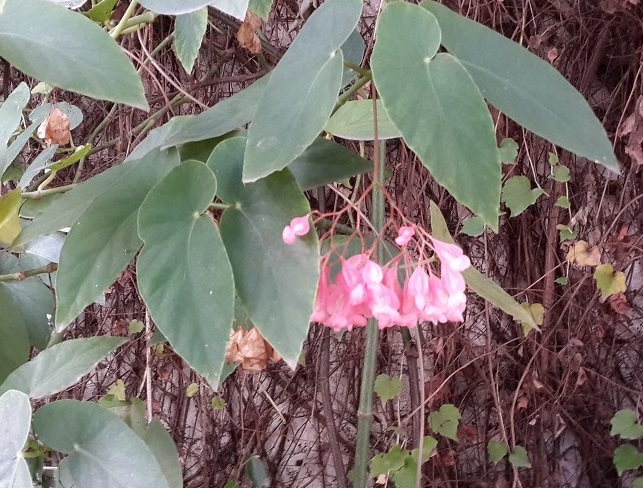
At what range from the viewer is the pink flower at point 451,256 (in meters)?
0.36

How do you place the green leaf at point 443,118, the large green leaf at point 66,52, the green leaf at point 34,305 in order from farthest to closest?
the green leaf at point 34,305 < the large green leaf at point 66,52 < the green leaf at point 443,118

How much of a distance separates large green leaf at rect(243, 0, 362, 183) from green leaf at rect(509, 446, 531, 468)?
40.2 inches

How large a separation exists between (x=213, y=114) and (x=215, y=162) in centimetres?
7

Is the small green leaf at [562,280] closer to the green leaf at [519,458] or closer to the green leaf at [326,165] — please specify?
the green leaf at [519,458]

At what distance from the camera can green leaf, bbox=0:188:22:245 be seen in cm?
54

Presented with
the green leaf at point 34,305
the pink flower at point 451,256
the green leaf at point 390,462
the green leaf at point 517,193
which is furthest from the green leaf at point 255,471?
the pink flower at point 451,256

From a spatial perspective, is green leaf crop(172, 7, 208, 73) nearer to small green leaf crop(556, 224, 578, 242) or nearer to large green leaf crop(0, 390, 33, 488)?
large green leaf crop(0, 390, 33, 488)

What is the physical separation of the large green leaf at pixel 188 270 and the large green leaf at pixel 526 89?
19 centimetres

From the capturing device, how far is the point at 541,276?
1.18 meters

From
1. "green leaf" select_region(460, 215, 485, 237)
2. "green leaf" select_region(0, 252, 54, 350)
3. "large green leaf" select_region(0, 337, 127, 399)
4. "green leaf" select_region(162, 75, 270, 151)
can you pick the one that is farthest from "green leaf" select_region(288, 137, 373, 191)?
"green leaf" select_region(460, 215, 485, 237)

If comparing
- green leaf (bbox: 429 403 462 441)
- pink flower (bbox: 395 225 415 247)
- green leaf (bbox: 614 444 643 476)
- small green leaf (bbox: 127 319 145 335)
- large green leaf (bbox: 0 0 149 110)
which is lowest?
small green leaf (bbox: 127 319 145 335)

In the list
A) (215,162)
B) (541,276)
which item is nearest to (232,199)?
(215,162)

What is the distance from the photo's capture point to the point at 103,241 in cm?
44

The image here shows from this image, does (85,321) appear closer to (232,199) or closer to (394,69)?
(232,199)
